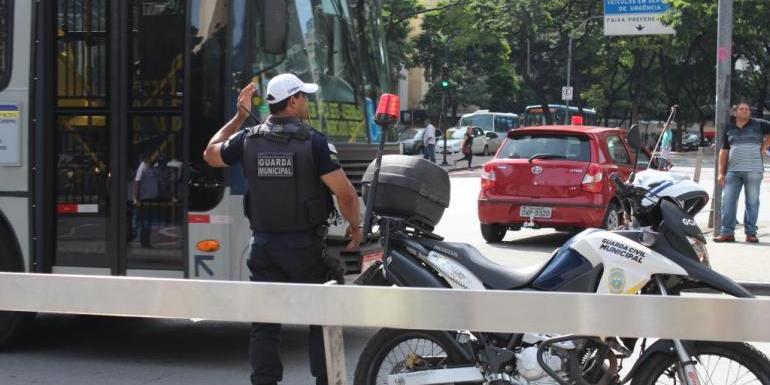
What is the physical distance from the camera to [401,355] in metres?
4.85

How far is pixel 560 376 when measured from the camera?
179 inches

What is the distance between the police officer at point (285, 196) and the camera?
16.0ft

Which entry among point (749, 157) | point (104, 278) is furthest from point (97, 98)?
point (749, 157)

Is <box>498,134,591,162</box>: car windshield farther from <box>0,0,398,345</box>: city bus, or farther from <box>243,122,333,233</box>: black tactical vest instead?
<box>243,122,333,233</box>: black tactical vest

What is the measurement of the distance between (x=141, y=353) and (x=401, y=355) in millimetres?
2903

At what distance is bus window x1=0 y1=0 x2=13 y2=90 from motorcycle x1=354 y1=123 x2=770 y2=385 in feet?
10.6

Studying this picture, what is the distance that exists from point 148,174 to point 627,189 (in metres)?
3.39

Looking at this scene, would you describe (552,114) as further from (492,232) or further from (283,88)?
(283,88)

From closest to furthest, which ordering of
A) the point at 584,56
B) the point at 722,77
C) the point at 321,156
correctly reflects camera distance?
the point at 321,156, the point at 722,77, the point at 584,56

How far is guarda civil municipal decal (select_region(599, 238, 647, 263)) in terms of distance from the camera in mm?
4492

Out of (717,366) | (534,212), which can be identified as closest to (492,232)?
(534,212)

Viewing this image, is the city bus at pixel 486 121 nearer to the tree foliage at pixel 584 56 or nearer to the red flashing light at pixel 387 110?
the tree foliage at pixel 584 56

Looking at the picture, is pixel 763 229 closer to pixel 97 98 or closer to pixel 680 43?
pixel 97 98

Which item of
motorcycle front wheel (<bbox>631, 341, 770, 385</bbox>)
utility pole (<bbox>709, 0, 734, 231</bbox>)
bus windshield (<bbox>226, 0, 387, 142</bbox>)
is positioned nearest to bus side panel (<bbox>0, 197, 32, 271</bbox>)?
bus windshield (<bbox>226, 0, 387, 142</bbox>)
